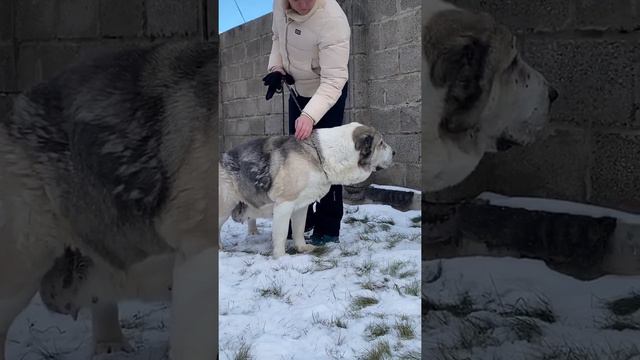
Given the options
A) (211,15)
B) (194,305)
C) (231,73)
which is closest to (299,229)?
Result: (194,305)

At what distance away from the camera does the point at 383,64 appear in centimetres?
481

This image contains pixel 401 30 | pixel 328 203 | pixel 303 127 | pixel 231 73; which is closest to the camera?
pixel 303 127

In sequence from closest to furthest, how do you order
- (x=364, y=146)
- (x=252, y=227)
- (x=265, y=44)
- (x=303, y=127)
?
(x=303, y=127) < (x=364, y=146) < (x=252, y=227) < (x=265, y=44)

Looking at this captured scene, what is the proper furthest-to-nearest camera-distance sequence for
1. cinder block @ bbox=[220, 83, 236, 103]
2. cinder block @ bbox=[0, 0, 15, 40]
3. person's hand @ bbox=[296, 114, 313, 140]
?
cinder block @ bbox=[220, 83, 236, 103] < person's hand @ bbox=[296, 114, 313, 140] < cinder block @ bbox=[0, 0, 15, 40]

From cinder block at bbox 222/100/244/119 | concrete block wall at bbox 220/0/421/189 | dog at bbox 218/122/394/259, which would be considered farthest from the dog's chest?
cinder block at bbox 222/100/244/119

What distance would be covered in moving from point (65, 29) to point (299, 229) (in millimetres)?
2364

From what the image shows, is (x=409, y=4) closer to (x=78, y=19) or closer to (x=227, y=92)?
(x=227, y=92)

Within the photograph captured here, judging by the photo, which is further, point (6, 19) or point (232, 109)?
point (232, 109)

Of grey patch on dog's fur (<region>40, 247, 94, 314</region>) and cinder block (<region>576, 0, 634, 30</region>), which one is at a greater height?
cinder block (<region>576, 0, 634, 30</region>)

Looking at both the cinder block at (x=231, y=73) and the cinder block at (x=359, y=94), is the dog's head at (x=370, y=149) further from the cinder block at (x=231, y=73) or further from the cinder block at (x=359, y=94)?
the cinder block at (x=231, y=73)

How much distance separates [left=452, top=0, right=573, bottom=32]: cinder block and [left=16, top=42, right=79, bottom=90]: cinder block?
2.72 ft

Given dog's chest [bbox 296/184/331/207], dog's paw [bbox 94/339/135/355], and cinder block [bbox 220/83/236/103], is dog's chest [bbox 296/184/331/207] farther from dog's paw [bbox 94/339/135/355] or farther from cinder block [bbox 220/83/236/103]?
cinder block [bbox 220/83/236/103]

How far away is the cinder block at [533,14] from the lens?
1121 millimetres

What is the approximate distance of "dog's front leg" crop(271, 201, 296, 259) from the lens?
3.18 metres
